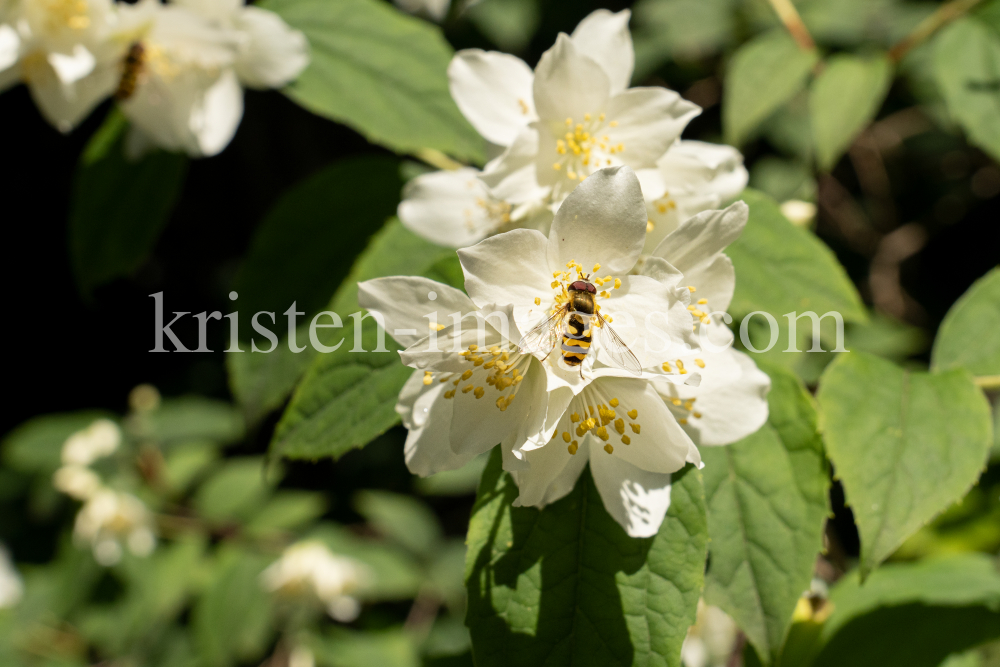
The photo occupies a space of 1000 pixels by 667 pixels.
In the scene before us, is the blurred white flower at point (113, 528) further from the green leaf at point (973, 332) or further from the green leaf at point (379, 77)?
the green leaf at point (973, 332)

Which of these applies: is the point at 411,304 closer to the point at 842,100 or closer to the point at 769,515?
the point at 769,515

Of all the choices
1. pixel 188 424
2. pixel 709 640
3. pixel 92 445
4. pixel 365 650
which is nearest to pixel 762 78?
pixel 709 640

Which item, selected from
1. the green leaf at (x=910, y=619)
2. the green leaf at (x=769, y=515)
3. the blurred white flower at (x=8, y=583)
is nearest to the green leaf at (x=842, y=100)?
the green leaf at (x=769, y=515)

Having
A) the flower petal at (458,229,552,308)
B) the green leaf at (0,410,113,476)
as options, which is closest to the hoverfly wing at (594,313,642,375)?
the flower petal at (458,229,552,308)

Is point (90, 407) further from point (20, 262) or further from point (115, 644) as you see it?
point (115, 644)

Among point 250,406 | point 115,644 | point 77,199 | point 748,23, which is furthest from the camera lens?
point 115,644

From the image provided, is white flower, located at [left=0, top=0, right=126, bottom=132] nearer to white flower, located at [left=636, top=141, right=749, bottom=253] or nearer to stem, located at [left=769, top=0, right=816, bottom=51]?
white flower, located at [left=636, top=141, right=749, bottom=253]

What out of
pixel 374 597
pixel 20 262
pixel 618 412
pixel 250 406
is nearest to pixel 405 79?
pixel 250 406
